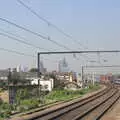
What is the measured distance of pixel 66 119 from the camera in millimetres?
27406

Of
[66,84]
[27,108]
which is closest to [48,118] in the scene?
[27,108]

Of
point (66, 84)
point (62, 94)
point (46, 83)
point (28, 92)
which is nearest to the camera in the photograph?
point (28, 92)

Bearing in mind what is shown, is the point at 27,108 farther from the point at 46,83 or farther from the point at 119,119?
the point at 46,83

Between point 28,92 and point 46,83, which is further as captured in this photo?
point 46,83

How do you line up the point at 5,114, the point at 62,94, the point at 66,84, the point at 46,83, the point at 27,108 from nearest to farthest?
the point at 5,114 < the point at 27,108 < the point at 62,94 < the point at 46,83 < the point at 66,84

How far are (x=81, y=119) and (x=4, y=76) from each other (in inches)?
4159

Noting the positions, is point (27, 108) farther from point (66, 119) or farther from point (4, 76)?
point (4, 76)

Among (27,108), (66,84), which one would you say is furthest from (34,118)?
(66,84)

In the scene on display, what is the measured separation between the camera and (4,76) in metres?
132

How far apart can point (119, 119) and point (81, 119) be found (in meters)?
2.39

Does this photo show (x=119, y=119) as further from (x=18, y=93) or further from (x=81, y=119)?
(x=18, y=93)

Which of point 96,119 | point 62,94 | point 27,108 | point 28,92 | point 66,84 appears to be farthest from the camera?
point 66,84

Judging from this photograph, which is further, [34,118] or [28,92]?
[28,92]

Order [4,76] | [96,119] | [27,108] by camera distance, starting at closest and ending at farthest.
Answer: [96,119] < [27,108] < [4,76]
